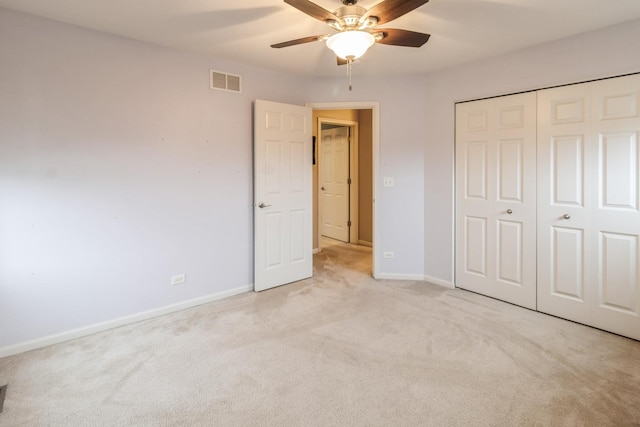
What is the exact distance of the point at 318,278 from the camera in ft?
14.1

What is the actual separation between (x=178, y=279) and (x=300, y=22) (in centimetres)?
247

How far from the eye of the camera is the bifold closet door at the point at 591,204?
107 inches

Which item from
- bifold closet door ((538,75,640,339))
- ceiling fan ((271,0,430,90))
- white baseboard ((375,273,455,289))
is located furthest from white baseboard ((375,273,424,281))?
ceiling fan ((271,0,430,90))

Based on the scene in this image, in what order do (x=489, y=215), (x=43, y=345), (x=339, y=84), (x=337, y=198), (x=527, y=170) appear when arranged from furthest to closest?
(x=337, y=198) < (x=339, y=84) < (x=489, y=215) < (x=527, y=170) < (x=43, y=345)

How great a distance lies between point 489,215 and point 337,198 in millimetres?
3375

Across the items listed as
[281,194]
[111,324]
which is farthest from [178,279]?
[281,194]

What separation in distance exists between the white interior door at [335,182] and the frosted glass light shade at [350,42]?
13.6 ft

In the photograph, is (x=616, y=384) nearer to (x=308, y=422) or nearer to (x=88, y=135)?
(x=308, y=422)

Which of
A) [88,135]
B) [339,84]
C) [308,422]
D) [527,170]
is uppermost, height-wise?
[339,84]

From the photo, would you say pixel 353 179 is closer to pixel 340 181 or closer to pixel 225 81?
pixel 340 181

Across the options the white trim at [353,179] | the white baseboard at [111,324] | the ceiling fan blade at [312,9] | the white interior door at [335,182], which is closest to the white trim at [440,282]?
the white baseboard at [111,324]

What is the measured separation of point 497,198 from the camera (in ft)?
11.6

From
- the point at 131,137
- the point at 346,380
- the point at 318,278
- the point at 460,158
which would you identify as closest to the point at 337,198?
the point at 318,278

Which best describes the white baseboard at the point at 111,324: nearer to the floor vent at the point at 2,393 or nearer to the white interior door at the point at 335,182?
the floor vent at the point at 2,393
